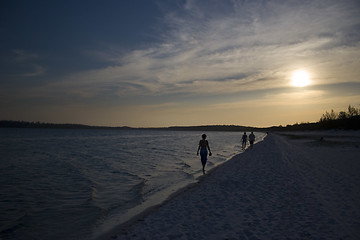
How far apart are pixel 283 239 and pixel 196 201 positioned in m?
3.92

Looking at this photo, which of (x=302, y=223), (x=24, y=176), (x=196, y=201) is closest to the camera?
(x=302, y=223)

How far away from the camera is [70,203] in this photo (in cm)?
980

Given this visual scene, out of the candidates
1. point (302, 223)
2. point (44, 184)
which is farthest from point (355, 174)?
point (44, 184)

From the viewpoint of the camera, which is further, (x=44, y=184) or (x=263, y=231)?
(x=44, y=184)

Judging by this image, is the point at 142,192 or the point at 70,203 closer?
the point at 70,203

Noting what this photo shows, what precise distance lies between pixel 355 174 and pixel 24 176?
19.7 metres

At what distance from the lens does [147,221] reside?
7039mm

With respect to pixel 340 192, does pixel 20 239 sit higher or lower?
lower

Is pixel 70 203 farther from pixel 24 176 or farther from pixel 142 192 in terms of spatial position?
pixel 24 176

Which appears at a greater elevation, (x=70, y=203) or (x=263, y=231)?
(x=263, y=231)

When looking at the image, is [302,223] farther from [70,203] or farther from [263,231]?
[70,203]

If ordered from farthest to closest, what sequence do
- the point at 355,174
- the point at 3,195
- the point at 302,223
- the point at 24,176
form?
the point at 24,176
the point at 355,174
the point at 3,195
the point at 302,223

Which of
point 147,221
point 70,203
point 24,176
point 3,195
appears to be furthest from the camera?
point 24,176

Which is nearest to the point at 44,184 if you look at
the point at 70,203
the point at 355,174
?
the point at 70,203
